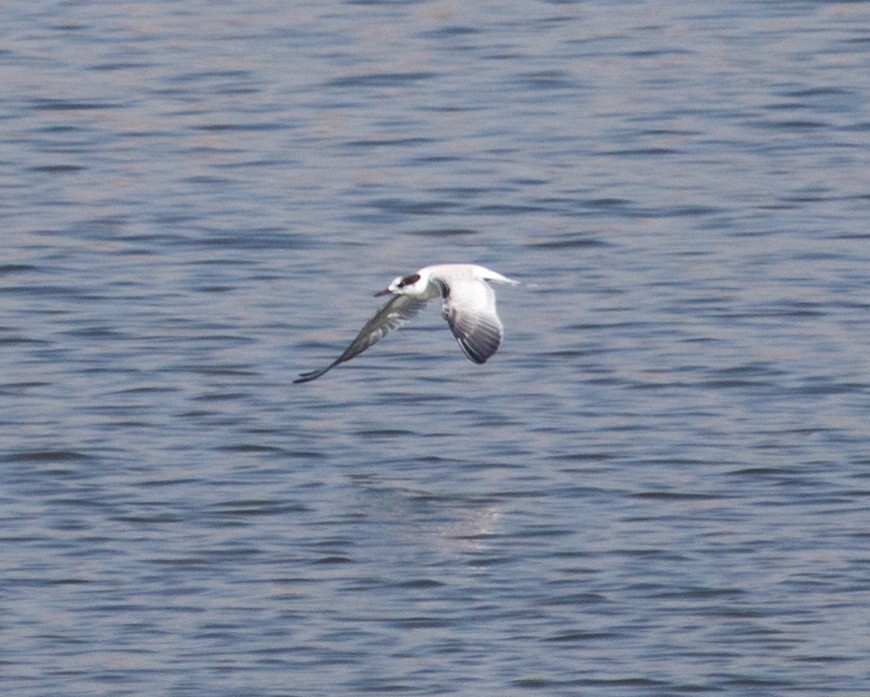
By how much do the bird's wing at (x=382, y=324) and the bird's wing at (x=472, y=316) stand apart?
2.04ft

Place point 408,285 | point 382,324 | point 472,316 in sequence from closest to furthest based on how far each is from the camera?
1. point 472,316
2. point 408,285
3. point 382,324

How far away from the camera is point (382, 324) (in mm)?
12344

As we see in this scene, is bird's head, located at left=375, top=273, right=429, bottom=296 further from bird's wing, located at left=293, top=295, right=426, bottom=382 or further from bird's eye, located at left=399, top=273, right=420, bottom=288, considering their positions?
bird's wing, located at left=293, top=295, right=426, bottom=382

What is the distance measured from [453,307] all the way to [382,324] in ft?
3.47

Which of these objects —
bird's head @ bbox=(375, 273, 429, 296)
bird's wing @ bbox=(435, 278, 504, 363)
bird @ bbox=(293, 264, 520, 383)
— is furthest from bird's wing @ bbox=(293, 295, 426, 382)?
bird's wing @ bbox=(435, 278, 504, 363)

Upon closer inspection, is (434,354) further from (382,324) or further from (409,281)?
(409,281)

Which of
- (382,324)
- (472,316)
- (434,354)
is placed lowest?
(434,354)

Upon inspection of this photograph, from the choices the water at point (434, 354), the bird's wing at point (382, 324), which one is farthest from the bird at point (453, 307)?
the water at point (434, 354)

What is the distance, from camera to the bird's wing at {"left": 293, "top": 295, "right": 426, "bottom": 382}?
12.2m

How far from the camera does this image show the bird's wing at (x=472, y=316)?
10961 millimetres

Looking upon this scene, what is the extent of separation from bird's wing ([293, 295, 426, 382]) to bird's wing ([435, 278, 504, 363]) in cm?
62

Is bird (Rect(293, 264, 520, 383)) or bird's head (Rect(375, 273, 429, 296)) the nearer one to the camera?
bird (Rect(293, 264, 520, 383))

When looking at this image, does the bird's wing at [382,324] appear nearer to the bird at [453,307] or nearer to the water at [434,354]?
the bird at [453,307]

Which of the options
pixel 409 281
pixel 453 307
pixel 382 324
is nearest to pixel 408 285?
pixel 409 281
